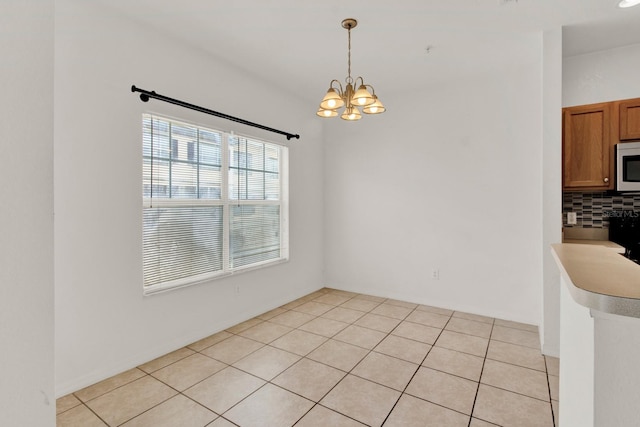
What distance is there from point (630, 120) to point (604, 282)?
3.21 m

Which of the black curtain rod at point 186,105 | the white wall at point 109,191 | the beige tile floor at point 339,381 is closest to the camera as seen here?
the beige tile floor at point 339,381

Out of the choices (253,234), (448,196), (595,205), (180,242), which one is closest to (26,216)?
(180,242)

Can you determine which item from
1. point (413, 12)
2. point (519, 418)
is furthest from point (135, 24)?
point (519, 418)

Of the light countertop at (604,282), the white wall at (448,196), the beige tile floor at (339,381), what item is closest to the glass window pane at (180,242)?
the beige tile floor at (339,381)

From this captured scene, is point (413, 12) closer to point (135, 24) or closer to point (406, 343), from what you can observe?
point (135, 24)

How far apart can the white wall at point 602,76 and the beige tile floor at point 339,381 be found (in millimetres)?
2510

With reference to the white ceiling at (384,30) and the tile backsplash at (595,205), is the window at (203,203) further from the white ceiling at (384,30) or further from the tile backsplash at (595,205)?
the tile backsplash at (595,205)

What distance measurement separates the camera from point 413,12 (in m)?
2.50

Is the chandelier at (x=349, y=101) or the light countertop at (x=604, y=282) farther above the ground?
the chandelier at (x=349, y=101)

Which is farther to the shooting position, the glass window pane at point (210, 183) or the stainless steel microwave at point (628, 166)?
the glass window pane at point (210, 183)

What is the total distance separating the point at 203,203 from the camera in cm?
312

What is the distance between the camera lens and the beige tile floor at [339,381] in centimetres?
197

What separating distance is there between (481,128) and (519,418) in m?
3.01

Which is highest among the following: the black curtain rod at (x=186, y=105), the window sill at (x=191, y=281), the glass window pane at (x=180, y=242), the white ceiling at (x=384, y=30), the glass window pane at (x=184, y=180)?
the white ceiling at (x=384, y=30)
